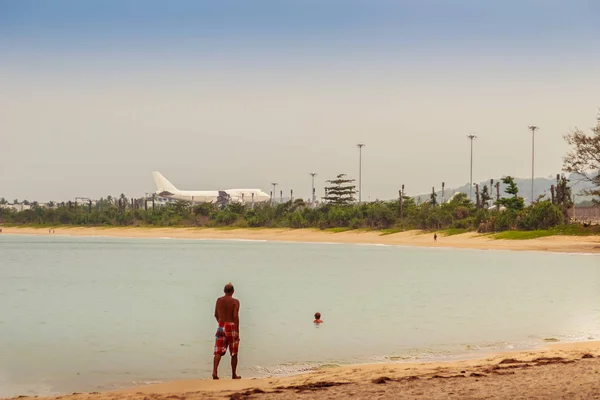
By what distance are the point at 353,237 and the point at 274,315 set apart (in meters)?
73.5

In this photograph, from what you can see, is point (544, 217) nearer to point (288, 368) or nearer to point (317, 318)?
point (317, 318)

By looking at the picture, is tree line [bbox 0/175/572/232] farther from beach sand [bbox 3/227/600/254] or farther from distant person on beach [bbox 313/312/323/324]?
distant person on beach [bbox 313/312/323/324]

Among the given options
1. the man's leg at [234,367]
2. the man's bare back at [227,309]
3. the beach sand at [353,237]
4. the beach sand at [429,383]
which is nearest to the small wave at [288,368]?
the beach sand at [429,383]

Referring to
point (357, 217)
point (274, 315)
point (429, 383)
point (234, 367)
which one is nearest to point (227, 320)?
point (234, 367)

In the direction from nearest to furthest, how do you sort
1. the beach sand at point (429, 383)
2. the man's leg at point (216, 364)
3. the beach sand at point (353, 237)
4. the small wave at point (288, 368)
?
the beach sand at point (429, 383), the man's leg at point (216, 364), the small wave at point (288, 368), the beach sand at point (353, 237)

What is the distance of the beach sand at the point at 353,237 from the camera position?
7225 cm

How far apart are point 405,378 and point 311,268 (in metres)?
40.5

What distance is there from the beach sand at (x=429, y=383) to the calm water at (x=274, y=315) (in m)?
1.70

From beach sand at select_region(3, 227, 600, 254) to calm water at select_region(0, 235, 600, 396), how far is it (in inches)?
588

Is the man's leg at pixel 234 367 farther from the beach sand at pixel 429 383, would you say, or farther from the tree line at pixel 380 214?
the tree line at pixel 380 214

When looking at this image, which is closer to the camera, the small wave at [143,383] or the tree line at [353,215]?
the small wave at [143,383]

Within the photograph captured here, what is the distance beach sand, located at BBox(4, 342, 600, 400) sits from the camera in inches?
484

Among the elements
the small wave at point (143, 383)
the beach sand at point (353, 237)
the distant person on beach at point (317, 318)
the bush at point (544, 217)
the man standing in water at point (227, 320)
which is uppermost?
the bush at point (544, 217)

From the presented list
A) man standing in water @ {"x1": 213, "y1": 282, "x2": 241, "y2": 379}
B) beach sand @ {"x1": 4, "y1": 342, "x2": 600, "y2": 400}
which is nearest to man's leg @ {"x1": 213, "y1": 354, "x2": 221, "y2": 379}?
man standing in water @ {"x1": 213, "y1": 282, "x2": 241, "y2": 379}
